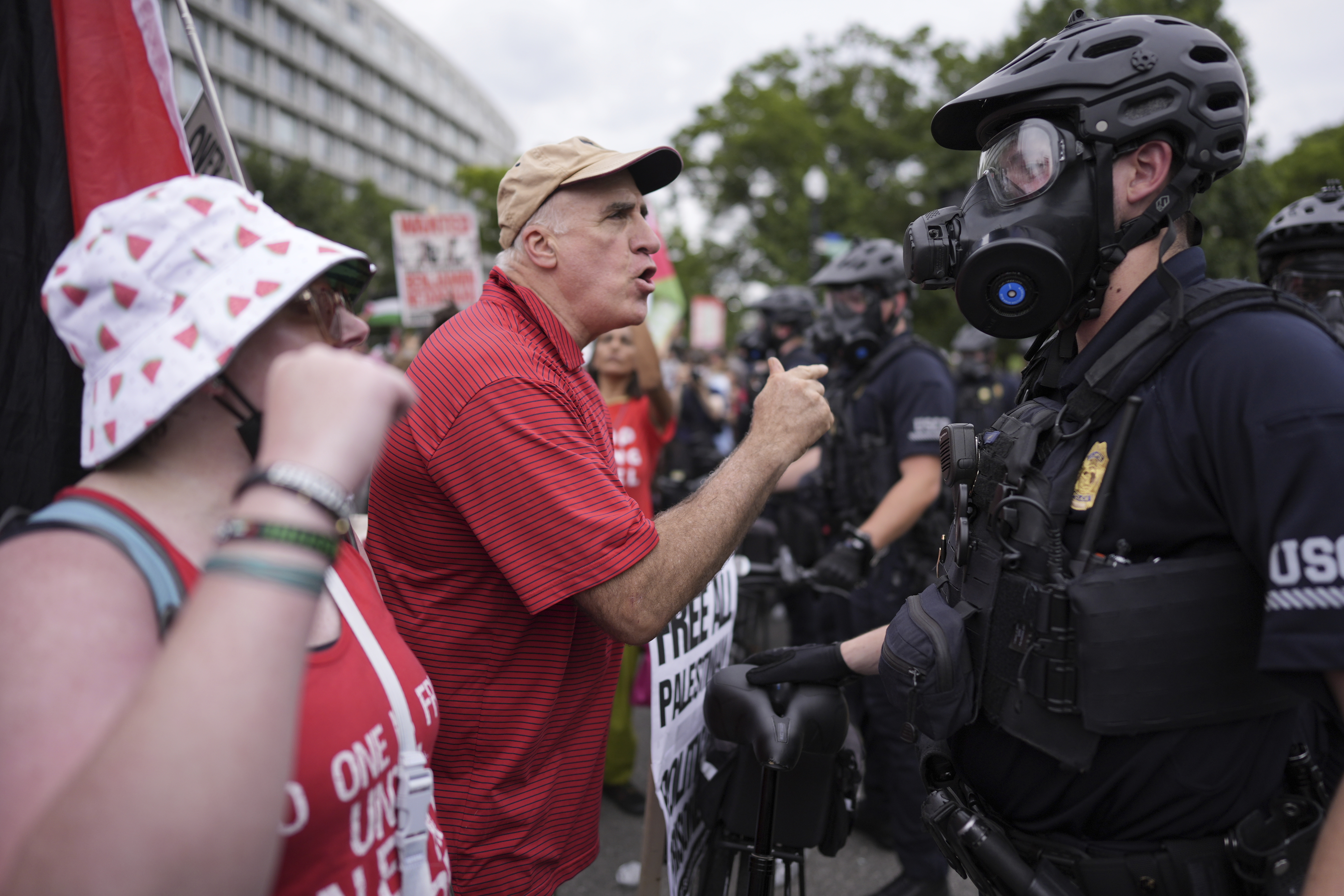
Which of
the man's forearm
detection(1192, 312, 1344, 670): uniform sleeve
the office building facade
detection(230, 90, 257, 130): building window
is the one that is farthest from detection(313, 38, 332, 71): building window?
detection(1192, 312, 1344, 670): uniform sleeve

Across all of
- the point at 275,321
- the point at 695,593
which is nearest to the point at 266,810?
the point at 275,321

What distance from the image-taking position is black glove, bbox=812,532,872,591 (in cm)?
389

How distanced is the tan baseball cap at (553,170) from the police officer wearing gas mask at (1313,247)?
8.26 ft

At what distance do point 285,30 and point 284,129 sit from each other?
653 cm

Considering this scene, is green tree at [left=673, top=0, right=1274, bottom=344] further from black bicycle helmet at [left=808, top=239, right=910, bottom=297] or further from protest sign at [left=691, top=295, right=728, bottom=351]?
black bicycle helmet at [left=808, top=239, right=910, bottom=297]

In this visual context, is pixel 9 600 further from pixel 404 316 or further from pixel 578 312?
pixel 404 316

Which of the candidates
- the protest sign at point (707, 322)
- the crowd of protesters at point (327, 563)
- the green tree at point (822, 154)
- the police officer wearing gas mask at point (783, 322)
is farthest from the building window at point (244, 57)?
the crowd of protesters at point (327, 563)

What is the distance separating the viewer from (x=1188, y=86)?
5.44 ft

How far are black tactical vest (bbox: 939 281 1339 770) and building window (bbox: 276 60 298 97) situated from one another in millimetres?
63609

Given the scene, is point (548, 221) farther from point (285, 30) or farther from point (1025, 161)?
point (285, 30)

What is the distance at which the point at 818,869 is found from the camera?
4082mm

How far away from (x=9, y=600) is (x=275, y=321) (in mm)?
523

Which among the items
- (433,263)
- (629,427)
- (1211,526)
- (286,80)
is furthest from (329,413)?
(286,80)

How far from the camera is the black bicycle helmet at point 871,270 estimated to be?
4633mm
